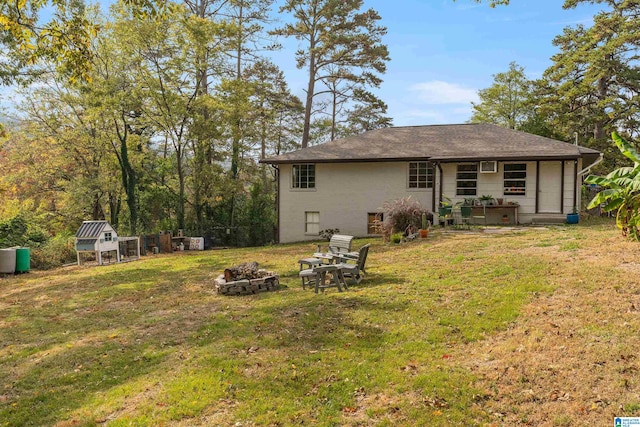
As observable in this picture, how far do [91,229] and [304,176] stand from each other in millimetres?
10133

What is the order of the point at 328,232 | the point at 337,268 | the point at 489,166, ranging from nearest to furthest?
the point at 337,268
the point at 489,166
the point at 328,232

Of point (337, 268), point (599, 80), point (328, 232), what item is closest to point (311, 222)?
point (328, 232)

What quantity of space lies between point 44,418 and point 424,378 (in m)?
4.06

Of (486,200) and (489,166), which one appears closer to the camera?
(486,200)

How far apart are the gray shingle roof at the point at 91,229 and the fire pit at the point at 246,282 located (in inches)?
306

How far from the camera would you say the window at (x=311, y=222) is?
2089 centimetres

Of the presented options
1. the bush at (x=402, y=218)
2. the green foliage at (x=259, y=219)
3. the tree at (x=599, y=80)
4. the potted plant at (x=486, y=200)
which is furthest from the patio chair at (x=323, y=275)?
the tree at (x=599, y=80)

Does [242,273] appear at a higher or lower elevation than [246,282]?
higher

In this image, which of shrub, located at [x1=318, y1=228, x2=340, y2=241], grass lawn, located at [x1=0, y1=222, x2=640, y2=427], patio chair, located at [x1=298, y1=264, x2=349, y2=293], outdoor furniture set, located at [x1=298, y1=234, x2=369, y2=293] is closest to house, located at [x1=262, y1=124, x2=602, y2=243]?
shrub, located at [x1=318, y1=228, x2=340, y2=241]

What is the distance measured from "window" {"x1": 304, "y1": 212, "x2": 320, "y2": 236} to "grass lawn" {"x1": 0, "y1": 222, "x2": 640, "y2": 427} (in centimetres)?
1167

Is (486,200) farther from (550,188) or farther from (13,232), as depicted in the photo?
(13,232)

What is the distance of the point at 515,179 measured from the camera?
17.8 metres

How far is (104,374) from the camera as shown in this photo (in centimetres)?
521

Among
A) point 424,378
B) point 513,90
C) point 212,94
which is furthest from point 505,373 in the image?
point 513,90
